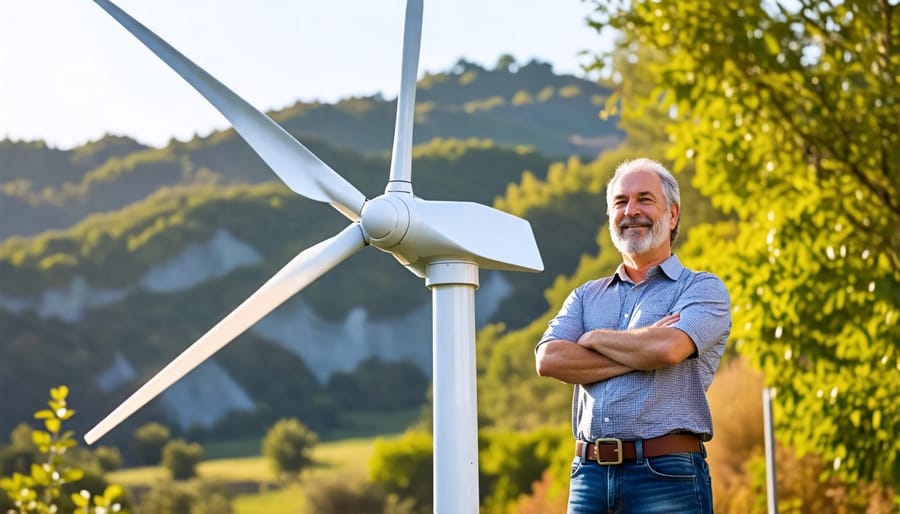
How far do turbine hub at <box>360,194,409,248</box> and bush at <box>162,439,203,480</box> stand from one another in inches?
1118

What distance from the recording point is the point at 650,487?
4039mm

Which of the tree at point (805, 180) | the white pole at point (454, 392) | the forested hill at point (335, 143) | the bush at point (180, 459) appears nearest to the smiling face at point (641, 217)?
the white pole at point (454, 392)

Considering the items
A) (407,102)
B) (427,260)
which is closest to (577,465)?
(427,260)

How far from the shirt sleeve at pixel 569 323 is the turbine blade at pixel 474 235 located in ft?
0.82

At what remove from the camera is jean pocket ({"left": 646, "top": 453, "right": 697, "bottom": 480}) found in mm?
4059

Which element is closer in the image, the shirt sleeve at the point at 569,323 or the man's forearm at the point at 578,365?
the man's forearm at the point at 578,365

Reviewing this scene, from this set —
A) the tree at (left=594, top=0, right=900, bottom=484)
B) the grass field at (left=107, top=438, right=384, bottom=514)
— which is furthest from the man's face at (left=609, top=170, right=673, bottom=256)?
the grass field at (left=107, top=438, right=384, bottom=514)

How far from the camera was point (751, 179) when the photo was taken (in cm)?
1006

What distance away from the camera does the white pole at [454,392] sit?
4.45m

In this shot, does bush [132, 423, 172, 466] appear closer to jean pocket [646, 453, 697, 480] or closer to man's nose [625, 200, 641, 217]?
man's nose [625, 200, 641, 217]

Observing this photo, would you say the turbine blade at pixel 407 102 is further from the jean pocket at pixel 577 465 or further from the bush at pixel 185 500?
the bush at pixel 185 500

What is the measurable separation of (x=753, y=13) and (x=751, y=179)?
145cm

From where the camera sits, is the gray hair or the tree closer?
the gray hair

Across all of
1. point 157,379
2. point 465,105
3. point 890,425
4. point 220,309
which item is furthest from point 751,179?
point 465,105
